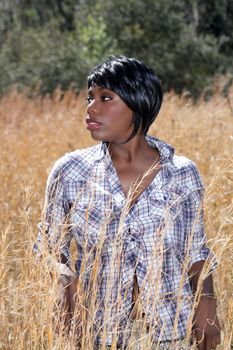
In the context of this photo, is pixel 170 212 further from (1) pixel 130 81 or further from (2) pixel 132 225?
(1) pixel 130 81

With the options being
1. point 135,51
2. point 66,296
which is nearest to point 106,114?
point 66,296

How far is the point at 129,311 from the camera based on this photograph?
2217 millimetres

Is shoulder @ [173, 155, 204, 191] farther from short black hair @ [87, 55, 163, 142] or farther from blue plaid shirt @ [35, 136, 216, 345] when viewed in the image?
short black hair @ [87, 55, 163, 142]

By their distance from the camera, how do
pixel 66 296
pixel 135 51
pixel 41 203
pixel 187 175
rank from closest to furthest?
pixel 66 296
pixel 187 175
pixel 41 203
pixel 135 51

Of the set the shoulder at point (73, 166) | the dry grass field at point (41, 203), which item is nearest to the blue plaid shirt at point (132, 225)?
the shoulder at point (73, 166)

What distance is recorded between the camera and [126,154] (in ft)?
7.67

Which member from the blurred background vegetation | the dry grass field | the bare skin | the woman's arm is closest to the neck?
the bare skin

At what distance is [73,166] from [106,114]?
0.60ft

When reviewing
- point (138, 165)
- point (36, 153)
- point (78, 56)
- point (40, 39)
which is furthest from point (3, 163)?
Result: point (40, 39)

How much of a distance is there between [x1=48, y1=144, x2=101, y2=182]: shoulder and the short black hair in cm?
14

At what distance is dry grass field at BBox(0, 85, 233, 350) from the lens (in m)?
2.17

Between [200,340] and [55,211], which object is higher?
[55,211]

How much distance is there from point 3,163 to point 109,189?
2.90 metres

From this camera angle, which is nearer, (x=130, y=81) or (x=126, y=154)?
(x=130, y=81)
